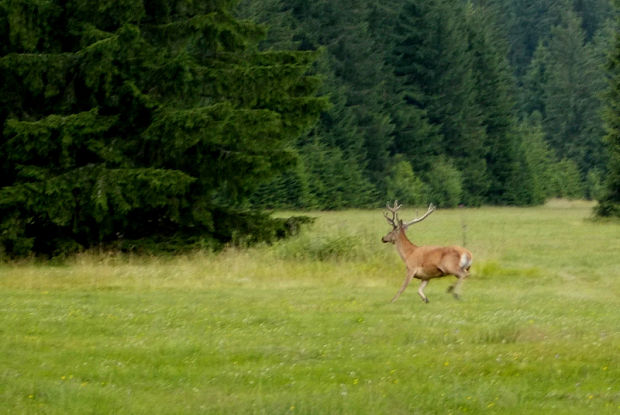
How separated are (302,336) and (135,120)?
13.9 metres

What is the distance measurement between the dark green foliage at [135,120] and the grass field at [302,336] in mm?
1501

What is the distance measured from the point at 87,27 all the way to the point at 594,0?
9822 centimetres

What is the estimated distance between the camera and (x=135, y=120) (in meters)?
26.8

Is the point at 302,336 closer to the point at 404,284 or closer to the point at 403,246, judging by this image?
the point at 404,284

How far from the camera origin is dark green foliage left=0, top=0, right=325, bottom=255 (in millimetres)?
24641

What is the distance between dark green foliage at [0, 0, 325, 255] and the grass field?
1501 millimetres

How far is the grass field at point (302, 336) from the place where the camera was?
33.5 ft

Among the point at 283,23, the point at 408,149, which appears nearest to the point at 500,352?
the point at 283,23

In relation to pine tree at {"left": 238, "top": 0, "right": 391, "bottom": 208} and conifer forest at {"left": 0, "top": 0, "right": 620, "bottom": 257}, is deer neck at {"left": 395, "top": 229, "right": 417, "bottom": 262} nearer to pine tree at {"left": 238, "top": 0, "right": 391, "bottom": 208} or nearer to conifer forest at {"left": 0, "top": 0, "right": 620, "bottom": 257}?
conifer forest at {"left": 0, "top": 0, "right": 620, "bottom": 257}

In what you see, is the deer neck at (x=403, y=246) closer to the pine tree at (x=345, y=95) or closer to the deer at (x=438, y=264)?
the deer at (x=438, y=264)

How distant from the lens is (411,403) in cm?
1004

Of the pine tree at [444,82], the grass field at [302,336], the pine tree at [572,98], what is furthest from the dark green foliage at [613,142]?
the pine tree at [572,98]

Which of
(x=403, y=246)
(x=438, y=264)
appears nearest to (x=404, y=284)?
(x=438, y=264)

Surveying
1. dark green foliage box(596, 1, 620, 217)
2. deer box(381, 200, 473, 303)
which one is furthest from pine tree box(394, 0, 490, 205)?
deer box(381, 200, 473, 303)
